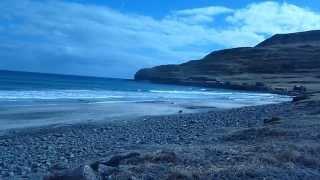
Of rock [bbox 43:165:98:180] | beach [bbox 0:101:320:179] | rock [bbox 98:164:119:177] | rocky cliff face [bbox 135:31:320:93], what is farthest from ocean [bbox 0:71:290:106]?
rock [bbox 43:165:98:180]

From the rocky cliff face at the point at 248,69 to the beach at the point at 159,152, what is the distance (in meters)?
90.0

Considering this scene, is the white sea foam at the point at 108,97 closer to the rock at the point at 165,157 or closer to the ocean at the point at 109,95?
the ocean at the point at 109,95

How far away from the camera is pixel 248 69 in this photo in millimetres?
150875

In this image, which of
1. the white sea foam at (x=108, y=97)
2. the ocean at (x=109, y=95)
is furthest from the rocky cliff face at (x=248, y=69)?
the white sea foam at (x=108, y=97)

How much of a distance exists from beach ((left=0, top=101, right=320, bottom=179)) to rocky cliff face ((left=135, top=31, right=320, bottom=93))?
89998mm

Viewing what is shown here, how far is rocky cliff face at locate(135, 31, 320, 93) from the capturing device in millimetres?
127819

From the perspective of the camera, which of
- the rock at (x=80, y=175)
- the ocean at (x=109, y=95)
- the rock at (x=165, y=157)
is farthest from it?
the ocean at (x=109, y=95)

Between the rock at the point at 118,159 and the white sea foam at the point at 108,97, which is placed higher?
the white sea foam at the point at 108,97

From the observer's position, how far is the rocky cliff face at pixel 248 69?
127819 mm

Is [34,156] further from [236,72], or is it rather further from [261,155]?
[236,72]

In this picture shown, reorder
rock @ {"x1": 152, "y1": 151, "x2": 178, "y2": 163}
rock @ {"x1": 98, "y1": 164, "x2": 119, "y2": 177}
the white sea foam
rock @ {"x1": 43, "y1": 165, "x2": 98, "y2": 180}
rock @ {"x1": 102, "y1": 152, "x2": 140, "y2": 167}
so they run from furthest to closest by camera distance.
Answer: the white sea foam < rock @ {"x1": 102, "y1": 152, "x2": 140, "y2": 167} < rock @ {"x1": 152, "y1": 151, "x2": 178, "y2": 163} < rock @ {"x1": 98, "y1": 164, "x2": 119, "y2": 177} < rock @ {"x1": 43, "y1": 165, "x2": 98, "y2": 180}

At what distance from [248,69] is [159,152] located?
139297 millimetres

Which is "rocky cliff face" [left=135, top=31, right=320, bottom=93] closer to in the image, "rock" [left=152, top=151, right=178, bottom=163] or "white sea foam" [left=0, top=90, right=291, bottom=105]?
"white sea foam" [left=0, top=90, right=291, bottom=105]

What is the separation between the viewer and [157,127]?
85.5 feet
